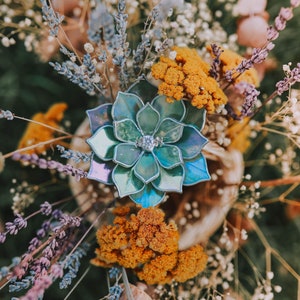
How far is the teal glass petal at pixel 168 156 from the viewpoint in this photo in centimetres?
65

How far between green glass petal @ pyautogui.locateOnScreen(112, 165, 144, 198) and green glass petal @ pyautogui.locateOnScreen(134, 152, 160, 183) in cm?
1

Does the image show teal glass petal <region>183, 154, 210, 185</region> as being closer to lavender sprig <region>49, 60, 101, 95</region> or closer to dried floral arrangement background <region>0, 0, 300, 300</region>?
dried floral arrangement background <region>0, 0, 300, 300</region>

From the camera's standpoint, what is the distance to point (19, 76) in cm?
105

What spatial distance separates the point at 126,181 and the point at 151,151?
0.06 m

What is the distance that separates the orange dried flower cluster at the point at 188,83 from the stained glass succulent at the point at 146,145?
0.13 feet

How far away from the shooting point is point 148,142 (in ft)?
2.20

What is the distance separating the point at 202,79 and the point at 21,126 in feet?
1.94

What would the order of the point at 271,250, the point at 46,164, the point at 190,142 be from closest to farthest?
1. the point at 46,164
2. the point at 190,142
3. the point at 271,250

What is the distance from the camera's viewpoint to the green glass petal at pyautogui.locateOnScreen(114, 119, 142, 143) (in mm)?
663

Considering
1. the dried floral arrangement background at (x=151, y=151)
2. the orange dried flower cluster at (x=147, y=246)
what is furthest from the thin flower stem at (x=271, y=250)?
the orange dried flower cluster at (x=147, y=246)

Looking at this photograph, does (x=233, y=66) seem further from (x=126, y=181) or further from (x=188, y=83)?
(x=126, y=181)

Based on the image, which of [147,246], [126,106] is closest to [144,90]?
[126,106]

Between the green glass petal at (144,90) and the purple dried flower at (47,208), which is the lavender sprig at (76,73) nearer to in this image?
the green glass petal at (144,90)

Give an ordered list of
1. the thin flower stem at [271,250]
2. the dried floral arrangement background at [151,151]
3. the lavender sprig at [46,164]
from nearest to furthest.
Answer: the lavender sprig at [46,164], the dried floral arrangement background at [151,151], the thin flower stem at [271,250]
